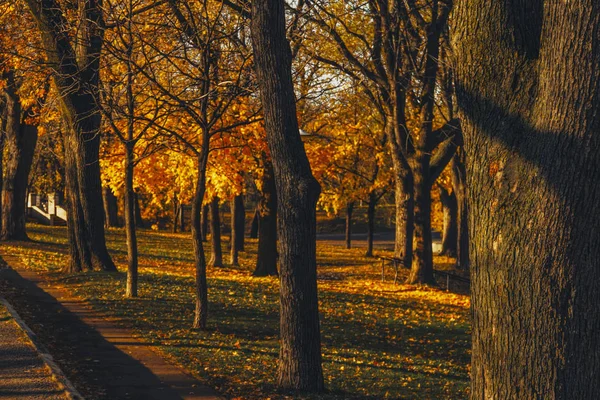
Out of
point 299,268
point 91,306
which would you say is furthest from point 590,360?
point 91,306

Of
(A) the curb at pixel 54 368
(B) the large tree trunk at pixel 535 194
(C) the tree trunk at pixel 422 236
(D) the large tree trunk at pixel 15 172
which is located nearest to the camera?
(B) the large tree trunk at pixel 535 194

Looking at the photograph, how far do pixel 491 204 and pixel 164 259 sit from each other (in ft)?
86.1

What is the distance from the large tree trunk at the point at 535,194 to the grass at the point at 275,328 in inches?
185

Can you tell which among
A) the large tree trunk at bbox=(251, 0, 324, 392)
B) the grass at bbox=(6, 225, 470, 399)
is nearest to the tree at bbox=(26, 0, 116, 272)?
the grass at bbox=(6, 225, 470, 399)

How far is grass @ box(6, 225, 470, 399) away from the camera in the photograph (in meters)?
11.5

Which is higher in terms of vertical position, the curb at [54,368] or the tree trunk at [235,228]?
the tree trunk at [235,228]

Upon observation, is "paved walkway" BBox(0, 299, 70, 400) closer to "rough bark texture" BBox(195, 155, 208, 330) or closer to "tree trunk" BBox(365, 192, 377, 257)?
"rough bark texture" BBox(195, 155, 208, 330)

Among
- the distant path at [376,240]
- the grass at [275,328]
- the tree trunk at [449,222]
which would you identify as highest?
the tree trunk at [449,222]

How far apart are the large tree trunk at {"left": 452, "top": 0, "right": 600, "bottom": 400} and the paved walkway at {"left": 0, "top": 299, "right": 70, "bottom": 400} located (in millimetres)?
5135

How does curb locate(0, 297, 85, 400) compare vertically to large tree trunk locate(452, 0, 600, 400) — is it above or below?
below

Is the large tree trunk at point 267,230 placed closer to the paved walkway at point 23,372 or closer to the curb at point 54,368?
the curb at point 54,368

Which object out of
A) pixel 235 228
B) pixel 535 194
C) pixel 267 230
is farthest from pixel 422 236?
pixel 535 194

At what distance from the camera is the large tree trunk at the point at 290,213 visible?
10.2 metres

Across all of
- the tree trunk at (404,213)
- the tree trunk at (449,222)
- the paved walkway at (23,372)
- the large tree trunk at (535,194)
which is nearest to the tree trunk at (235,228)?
the tree trunk at (404,213)
